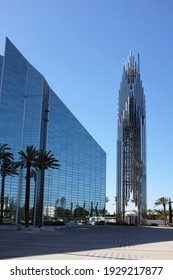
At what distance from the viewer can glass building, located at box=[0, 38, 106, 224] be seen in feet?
224

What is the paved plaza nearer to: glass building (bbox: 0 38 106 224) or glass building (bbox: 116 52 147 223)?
glass building (bbox: 0 38 106 224)

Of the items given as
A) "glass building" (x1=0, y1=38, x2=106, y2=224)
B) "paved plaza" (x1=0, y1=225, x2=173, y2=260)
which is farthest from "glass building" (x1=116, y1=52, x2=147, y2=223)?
"paved plaza" (x1=0, y1=225, x2=173, y2=260)

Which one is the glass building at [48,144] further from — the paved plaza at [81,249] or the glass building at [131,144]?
the paved plaza at [81,249]

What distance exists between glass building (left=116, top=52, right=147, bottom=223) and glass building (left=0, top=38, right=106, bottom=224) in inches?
255

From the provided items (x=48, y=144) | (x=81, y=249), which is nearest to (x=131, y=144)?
(x=48, y=144)

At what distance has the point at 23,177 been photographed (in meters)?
69.8

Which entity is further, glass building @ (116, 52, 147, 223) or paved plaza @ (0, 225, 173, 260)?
glass building @ (116, 52, 147, 223)

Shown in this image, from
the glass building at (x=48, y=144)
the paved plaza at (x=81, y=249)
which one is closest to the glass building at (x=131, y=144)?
the glass building at (x=48, y=144)

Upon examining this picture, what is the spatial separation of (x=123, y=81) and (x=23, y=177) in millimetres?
51488

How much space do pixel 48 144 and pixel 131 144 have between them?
30967mm

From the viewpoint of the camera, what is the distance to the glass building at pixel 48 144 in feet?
224

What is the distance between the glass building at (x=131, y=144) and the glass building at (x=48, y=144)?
6.49 metres
